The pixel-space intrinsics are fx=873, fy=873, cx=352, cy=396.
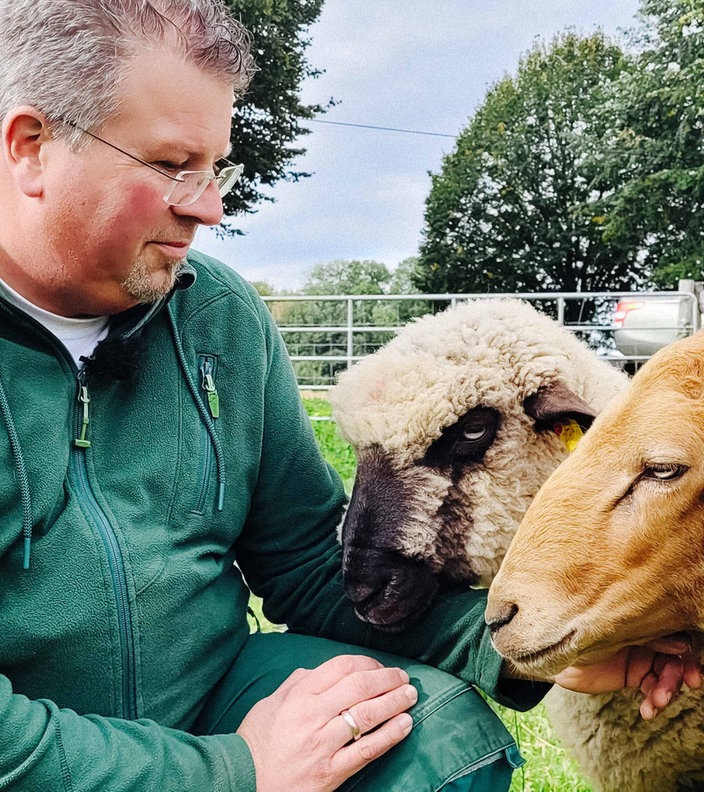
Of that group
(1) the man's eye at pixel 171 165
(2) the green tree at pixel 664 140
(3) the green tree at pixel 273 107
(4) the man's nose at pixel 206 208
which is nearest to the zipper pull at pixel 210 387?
(4) the man's nose at pixel 206 208

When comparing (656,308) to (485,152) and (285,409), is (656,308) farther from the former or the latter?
(485,152)

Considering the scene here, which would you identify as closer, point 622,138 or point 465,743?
point 465,743

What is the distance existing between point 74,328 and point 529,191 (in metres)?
31.9

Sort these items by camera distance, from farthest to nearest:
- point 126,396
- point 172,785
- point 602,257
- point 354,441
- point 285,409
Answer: point 602,257 < point 354,441 < point 285,409 < point 126,396 < point 172,785

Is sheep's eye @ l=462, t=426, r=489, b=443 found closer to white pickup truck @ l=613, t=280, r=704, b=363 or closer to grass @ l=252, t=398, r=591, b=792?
grass @ l=252, t=398, r=591, b=792

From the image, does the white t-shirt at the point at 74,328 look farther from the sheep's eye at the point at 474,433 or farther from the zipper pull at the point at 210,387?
the sheep's eye at the point at 474,433

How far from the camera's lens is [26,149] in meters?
1.78

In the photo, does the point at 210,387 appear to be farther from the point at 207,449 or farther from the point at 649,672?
the point at 649,672

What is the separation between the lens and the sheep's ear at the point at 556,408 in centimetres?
234

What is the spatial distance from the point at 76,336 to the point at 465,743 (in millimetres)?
1201

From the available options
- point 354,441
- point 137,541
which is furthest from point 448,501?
point 137,541

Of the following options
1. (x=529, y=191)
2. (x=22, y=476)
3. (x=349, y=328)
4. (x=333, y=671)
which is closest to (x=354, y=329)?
(x=349, y=328)

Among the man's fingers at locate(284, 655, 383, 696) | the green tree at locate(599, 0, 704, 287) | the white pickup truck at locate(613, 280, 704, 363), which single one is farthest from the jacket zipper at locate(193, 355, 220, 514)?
the green tree at locate(599, 0, 704, 287)

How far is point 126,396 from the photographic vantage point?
75.4 inches
